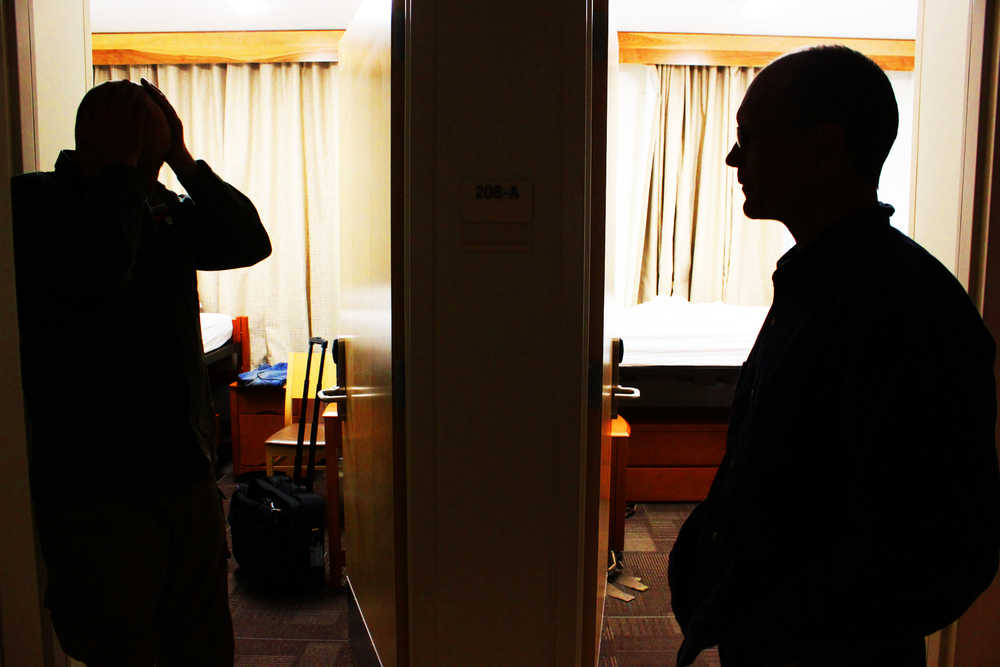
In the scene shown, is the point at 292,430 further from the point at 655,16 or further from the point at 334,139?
the point at 655,16

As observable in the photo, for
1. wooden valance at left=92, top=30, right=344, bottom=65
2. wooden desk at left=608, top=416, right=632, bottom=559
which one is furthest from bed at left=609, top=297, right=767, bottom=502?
wooden valance at left=92, top=30, right=344, bottom=65

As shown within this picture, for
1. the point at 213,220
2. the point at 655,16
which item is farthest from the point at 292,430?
the point at 655,16

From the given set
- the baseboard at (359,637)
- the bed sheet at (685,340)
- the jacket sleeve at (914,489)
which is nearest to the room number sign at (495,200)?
the jacket sleeve at (914,489)

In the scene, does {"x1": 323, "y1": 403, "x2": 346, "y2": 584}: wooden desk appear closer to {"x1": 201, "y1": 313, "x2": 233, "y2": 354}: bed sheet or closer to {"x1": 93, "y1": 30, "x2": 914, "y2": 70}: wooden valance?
{"x1": 201, "y1": 313, "x2": 233, "y2": 354}: bed sheet

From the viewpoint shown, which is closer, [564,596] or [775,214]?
[775,214]

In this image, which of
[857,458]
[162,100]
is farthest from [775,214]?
[162,100]

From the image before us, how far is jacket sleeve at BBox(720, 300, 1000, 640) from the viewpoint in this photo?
656 millimetres

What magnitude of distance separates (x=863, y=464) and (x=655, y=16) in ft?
12.4

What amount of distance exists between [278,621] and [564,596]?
129cm

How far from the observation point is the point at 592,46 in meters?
1.33

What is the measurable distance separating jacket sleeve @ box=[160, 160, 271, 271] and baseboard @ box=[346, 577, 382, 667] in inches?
44.0

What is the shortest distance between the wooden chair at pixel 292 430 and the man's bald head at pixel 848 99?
225cm

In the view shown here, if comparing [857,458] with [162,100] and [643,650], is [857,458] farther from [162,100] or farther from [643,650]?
[643,650]

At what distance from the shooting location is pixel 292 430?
10.1 ft
